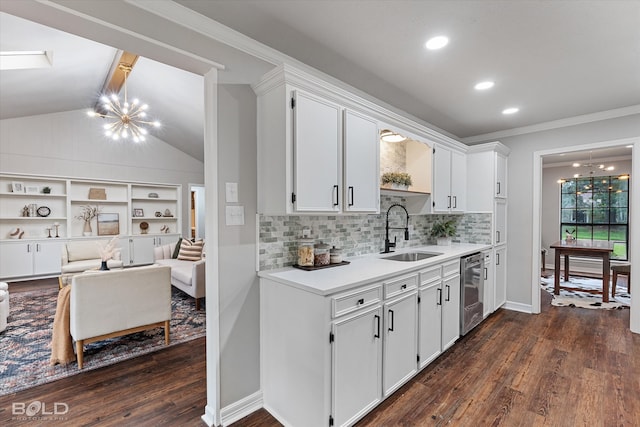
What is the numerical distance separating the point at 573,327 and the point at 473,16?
12.5ft

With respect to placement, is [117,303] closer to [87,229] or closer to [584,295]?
[87,229]

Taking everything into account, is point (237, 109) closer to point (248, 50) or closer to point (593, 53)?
point (248, 50)

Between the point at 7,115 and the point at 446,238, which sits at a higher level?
the point at 7,115

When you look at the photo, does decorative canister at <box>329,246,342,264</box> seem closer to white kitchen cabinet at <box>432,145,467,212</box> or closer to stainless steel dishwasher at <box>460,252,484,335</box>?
stainless steel dishwasher at <box>460,252,484,335</box>

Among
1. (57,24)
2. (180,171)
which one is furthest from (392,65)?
(180,171)

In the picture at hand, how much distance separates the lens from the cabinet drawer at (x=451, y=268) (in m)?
2.79

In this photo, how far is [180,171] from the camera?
307 inches

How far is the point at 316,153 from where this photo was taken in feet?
6.71

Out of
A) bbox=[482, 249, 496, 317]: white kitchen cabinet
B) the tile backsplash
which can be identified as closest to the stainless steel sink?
the tile backsplash

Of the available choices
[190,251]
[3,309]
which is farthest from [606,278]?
[3,309]

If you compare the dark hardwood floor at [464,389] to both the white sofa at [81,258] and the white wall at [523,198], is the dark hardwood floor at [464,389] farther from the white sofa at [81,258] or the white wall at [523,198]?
the white sofa at [81,258]

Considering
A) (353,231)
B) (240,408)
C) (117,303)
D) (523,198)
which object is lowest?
(240,408)

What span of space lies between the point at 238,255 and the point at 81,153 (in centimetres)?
657

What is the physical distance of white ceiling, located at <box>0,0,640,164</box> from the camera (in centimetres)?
177
